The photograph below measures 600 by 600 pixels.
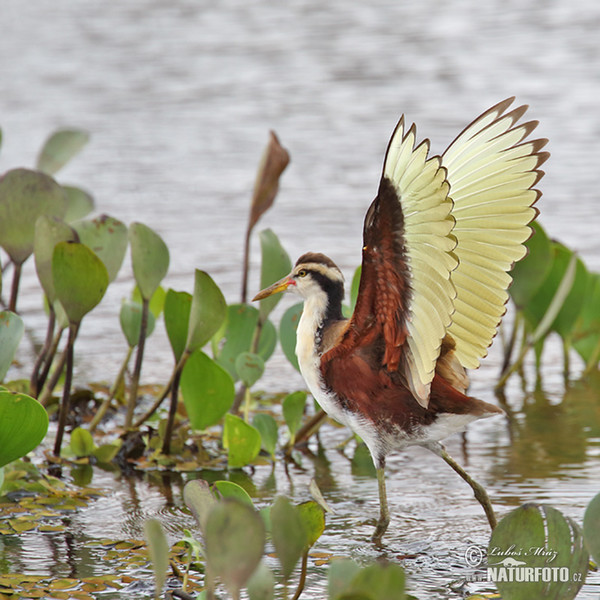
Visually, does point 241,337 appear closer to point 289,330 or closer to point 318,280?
point 289,330

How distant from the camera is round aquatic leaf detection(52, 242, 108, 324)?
4.16 meters

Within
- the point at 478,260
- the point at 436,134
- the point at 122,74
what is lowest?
the point at 478,260

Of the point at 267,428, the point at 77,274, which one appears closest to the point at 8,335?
the point at 77,274

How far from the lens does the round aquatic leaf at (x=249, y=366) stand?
15.4ft

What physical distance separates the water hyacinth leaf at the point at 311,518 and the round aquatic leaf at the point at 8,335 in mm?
1500

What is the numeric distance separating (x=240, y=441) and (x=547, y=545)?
6.17 feet

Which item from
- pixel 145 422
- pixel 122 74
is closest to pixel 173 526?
pixel 145 422

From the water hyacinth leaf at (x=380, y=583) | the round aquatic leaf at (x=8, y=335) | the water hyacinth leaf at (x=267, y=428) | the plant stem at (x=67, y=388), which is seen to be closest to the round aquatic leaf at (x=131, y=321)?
the plant stem at (x=67, y=388)

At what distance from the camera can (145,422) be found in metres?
5.10

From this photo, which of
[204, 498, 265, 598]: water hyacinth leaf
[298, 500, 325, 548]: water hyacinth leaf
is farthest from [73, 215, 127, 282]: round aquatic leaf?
[204, 498, 265, 598]: water hyacinth leaf

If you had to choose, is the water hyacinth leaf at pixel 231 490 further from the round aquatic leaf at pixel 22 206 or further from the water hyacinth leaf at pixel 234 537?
the round aquatic leaf at pixel 22 206

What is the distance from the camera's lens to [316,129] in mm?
10781

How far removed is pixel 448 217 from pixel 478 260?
2.30ft

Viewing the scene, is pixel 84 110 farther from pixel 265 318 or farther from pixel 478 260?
pixel 478 260
